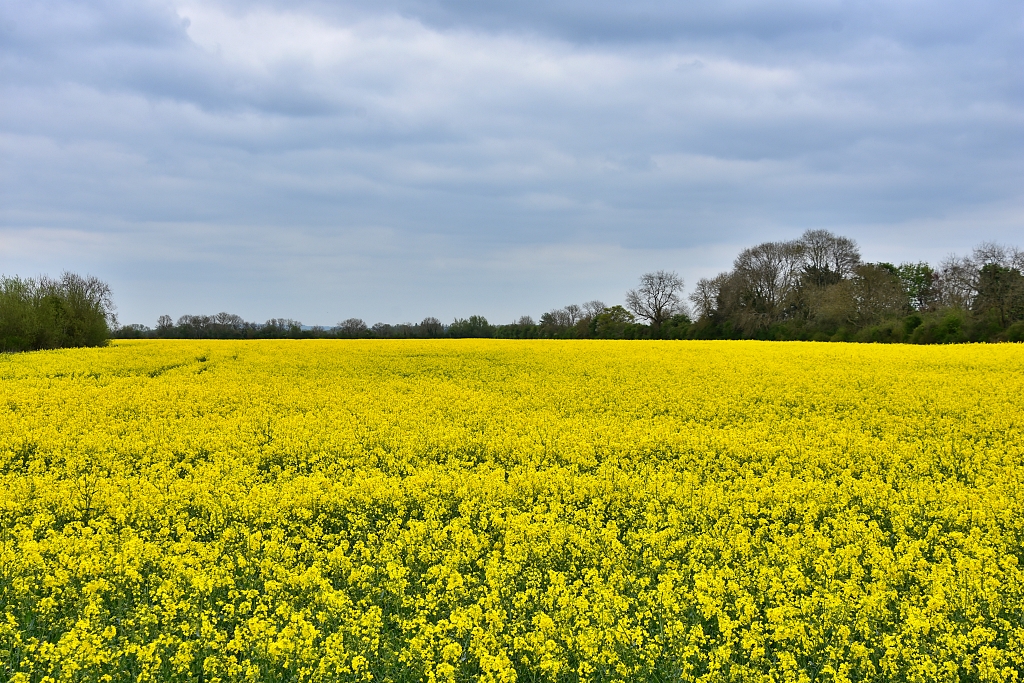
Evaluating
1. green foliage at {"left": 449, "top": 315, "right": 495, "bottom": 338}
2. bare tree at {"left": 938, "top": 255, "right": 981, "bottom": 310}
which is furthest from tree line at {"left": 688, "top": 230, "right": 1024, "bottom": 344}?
green foliage at {"left": 449, "top": 315, "right": 495, "bottom": 338}

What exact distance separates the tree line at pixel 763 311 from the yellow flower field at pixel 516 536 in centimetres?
2307

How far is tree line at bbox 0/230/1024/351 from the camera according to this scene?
3612 cm

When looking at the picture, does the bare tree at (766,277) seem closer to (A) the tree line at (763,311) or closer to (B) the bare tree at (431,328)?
(A) the tree line at (763,311)

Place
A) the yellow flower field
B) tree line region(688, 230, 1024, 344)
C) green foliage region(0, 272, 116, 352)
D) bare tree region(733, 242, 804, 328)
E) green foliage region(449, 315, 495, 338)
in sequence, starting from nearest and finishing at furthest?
the yellow flower field, green foliage region(0, 272, 116, 352), tree line region(688, 230, 1024, 344), bare tree region(733, 242, 804, 328), green foliage region(449, 315, 495, 338)

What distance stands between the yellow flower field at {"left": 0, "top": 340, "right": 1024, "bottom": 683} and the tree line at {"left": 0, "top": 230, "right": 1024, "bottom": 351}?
23.1m

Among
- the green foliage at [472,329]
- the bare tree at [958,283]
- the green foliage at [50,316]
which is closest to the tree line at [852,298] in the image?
the bare tree at [958,283]

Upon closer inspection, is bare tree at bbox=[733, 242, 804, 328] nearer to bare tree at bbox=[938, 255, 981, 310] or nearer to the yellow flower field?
bare tree at bbox=[938, 255, 981, 310]

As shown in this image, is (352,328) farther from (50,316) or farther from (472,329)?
(50,316)

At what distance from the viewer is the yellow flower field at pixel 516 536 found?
4.91m

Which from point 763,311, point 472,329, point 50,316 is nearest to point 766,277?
point 763,311

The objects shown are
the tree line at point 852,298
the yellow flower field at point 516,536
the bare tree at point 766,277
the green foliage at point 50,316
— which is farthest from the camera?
the bare tree at point 766,277

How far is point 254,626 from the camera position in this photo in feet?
16.1

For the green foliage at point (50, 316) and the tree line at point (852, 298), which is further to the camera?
the tree line at point (852, 298)

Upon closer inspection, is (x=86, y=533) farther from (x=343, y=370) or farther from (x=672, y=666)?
(x=343, y=370)
